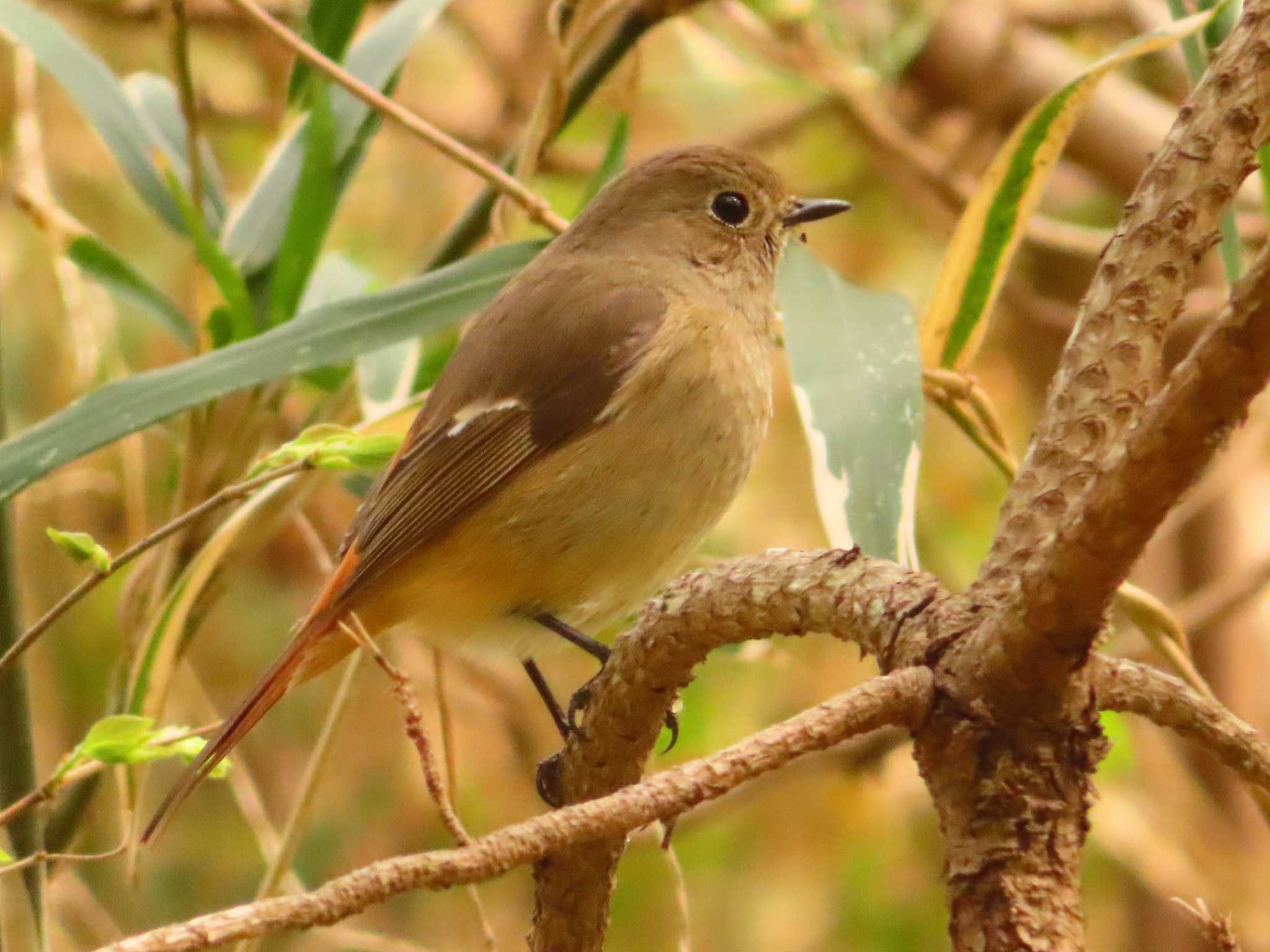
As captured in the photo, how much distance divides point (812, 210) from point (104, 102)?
4.05 ft

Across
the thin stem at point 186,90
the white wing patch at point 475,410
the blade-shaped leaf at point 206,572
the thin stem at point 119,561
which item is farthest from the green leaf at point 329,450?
the thin stem at point 186,90

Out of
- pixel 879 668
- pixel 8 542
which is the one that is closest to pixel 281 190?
pixel 8 542

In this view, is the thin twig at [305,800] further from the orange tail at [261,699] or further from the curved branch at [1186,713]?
the curved branch at [1186,713]

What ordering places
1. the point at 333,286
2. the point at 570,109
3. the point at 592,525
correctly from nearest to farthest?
the point at 592,525 < the point at 570,109 < the point at 333,286

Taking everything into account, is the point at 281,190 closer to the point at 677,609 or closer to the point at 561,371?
the point at 561,371

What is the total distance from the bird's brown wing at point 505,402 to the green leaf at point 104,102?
60cm

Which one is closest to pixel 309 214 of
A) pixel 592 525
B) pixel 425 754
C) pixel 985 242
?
pixel 592 525

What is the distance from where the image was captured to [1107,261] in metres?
1.18

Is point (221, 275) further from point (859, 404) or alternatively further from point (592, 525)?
point (859, 404)

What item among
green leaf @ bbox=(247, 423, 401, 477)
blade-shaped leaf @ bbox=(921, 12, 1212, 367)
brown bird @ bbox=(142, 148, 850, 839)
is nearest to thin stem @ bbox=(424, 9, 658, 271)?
brown bird @ bbox=(142, 148, 850, 839)

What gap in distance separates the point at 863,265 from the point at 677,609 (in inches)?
120

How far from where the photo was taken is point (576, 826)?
0.94 meters

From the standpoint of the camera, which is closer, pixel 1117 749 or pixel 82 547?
pixel 82 547

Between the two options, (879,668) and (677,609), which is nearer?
(879,668)
